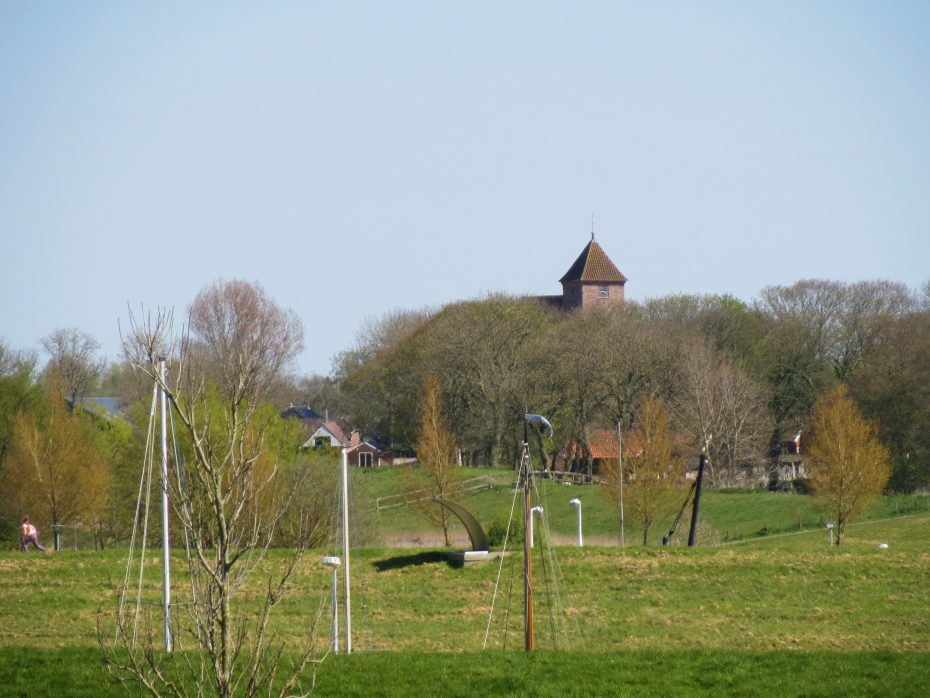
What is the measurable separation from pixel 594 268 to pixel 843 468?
73975mm

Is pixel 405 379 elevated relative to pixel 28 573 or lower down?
elevated

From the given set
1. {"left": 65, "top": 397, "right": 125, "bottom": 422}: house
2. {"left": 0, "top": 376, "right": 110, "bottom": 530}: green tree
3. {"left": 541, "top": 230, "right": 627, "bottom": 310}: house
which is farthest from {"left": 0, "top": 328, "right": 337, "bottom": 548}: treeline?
{"left": 541, "top": 230, "right": 627, "bottom": 310}: house

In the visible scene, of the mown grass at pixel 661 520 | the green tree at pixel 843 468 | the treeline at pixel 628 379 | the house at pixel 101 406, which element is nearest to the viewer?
the green tree at pixel 843 468

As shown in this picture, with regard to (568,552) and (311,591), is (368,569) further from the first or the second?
(568,552)

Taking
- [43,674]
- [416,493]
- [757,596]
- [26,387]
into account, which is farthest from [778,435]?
[43,674]

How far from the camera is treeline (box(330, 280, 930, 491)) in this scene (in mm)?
61219

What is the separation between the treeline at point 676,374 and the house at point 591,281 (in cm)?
3067

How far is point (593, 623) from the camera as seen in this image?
76.8 ft

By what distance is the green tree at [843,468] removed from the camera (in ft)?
120

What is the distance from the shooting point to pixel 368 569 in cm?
2762

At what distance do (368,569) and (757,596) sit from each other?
8548 millimetres

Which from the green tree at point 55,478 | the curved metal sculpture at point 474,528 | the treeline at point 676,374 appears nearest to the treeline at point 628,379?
the treeline at point 676,374

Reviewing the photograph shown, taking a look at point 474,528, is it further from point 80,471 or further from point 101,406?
point 101,406

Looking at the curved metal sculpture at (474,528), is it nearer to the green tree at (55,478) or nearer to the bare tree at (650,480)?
the bare tree at (650,480)
